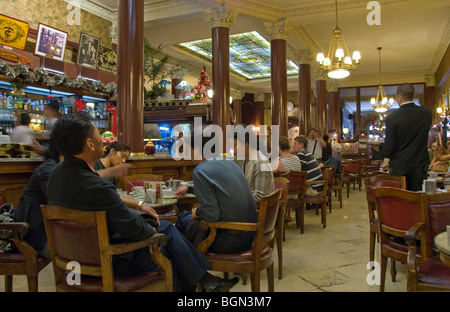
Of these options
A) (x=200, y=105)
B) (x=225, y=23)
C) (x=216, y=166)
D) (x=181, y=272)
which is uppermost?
(x=225, y=23)

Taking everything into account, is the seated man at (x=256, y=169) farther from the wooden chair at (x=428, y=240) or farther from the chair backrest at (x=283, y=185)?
the wooden chair at (x=428, y=240)

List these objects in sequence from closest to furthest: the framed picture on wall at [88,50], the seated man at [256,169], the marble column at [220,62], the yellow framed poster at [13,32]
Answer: the seated man at [256,169], the yellow framed poster at [13,32], the marble column at [220,62], the framed picture on wall at [88,50]

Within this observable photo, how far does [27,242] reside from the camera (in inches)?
87.1

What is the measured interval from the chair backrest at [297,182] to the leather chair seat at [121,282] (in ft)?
10.4

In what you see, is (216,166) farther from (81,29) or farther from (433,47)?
(433,47)

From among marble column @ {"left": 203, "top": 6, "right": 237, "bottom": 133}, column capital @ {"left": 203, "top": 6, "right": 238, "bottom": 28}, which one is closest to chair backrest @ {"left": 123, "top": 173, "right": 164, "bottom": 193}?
marble column @ {"left": 203, "top": 6, "right": 237, "bottom": 133}

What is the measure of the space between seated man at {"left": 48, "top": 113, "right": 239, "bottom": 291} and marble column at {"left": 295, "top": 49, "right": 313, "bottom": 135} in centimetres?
997

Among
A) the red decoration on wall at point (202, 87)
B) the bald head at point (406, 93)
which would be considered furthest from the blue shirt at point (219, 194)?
the red decoration on wall at point (202, 87)

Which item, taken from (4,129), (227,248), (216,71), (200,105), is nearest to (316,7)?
(216,71)

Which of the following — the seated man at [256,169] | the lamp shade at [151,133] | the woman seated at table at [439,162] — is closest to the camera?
the seated man at [256,169]

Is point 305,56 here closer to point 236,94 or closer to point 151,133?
point 151,133

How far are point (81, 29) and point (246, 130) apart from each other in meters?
7.25

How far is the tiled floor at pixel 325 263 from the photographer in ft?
9.48

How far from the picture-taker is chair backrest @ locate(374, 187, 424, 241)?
7.32 ft
